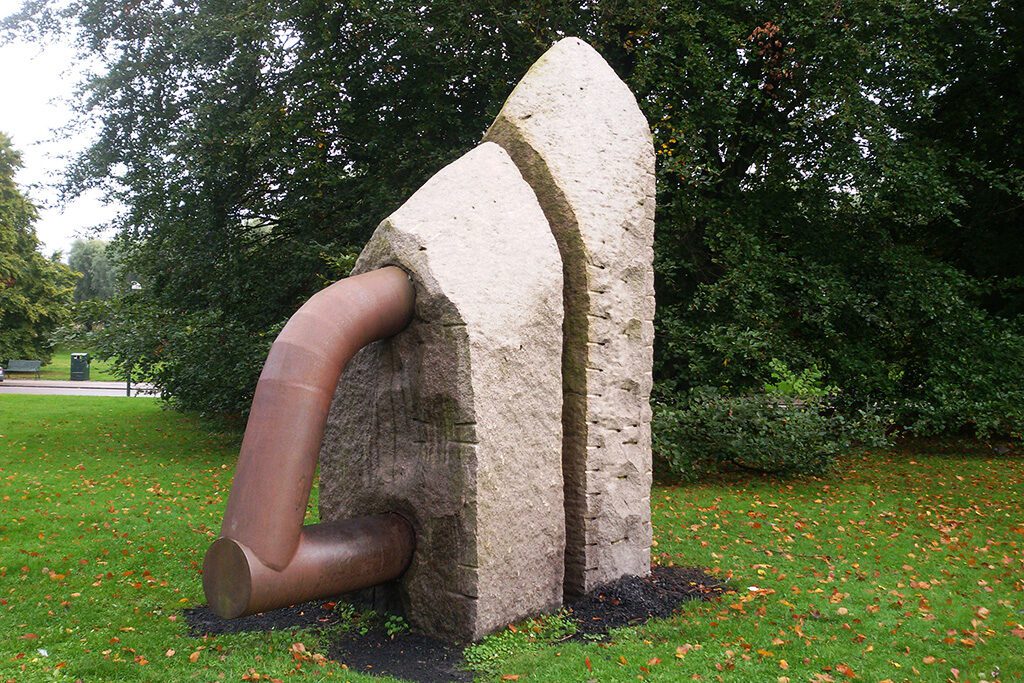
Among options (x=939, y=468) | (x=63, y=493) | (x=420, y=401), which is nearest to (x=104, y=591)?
(x=420, y=401)

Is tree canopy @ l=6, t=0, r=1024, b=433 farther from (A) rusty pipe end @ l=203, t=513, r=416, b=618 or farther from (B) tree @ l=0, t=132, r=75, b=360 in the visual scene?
(B) tree @ l=0, t=132, r=75, b=360

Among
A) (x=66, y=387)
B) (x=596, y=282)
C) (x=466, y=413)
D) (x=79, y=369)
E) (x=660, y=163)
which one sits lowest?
(x=66, y=387)

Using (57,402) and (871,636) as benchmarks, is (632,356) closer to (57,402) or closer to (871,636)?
(871,636)

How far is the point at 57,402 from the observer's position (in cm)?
1886

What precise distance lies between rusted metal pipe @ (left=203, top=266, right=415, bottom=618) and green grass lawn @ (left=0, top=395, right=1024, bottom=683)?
0.62 metres

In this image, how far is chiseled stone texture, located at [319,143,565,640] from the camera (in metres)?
4.73

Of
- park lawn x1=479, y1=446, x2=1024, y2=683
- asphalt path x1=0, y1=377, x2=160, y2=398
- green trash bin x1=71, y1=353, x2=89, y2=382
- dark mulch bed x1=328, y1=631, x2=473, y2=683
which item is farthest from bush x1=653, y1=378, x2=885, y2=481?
green trash bin x1=71, y1=353, x2=89, y2=382

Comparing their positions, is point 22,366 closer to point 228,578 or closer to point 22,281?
point 22,281

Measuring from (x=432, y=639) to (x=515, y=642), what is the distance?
0.49 meters

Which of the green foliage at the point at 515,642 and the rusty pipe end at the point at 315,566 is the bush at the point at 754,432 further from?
the rusty pipe end at the point at 315,566

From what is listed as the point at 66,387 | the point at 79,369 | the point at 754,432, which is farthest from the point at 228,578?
the point at 79,369

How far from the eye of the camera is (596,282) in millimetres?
5711

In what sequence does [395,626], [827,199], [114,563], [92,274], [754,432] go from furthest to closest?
1. [92,274]
2. [827,199]
3. [754,432]
4. [114,563]
5. [395,626]

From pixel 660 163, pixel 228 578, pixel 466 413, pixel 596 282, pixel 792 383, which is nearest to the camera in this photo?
pixel 228 578
